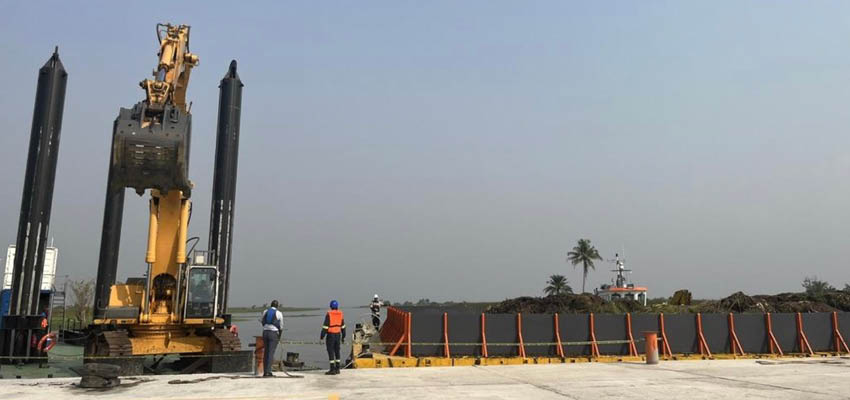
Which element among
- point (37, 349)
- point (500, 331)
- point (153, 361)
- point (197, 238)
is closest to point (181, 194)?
point (197, 238)

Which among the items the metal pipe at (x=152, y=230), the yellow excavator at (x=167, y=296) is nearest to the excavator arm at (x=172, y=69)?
the yellow excavator at (x=167, y=296)

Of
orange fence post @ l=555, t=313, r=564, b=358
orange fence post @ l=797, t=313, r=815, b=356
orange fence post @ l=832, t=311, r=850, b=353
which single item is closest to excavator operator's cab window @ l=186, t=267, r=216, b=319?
orange fence post @ l=555, t=313, r=564, b=358

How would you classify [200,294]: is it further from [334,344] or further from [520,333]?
[520,333]

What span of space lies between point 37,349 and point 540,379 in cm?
2044

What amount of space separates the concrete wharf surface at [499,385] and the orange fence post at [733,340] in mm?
4008

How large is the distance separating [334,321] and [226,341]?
694 centimetres

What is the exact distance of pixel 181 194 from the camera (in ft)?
64.0

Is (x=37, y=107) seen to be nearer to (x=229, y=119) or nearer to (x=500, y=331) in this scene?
(x=229, y=119)

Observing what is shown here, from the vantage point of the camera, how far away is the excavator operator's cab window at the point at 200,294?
1848cm

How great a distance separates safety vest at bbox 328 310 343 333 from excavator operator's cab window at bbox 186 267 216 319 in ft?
22.3

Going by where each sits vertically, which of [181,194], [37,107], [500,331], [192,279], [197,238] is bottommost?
[500,331]

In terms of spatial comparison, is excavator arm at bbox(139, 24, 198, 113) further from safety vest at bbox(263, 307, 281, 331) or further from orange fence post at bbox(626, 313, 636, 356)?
orange fence post at bbox(626, 313, 636, 356)

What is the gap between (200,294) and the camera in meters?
18.7

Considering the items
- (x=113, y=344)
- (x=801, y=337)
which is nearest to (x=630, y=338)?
(x=801, y=337)
